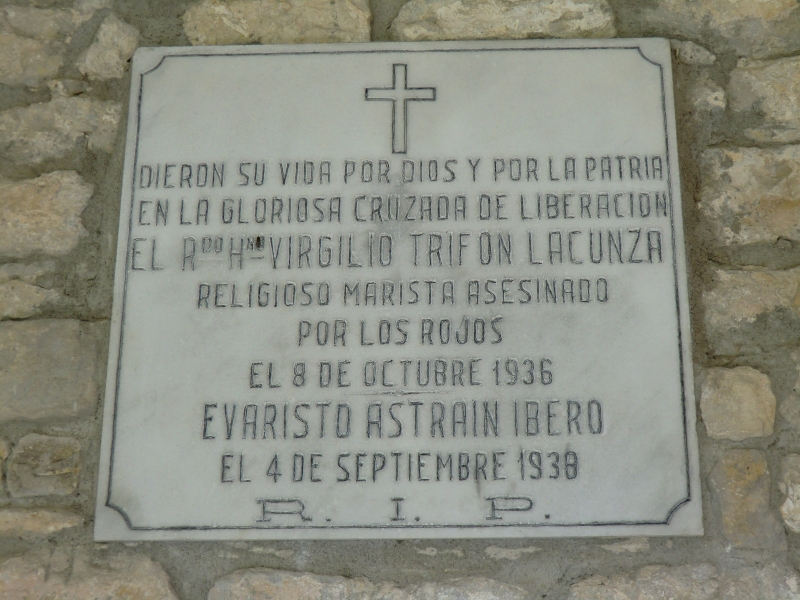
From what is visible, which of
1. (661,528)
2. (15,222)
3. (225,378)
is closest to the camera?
(661,528)

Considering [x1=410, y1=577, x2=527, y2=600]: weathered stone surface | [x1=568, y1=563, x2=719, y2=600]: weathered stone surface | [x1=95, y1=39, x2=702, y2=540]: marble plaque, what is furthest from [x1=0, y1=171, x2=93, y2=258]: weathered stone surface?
[x1=568, y1=563, x2=719, y2=600]: weathered stone surface

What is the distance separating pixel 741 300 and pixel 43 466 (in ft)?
5.91

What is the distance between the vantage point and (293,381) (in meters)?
1.93

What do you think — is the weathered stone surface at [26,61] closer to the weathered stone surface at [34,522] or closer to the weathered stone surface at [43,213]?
the weathered stone surface at [43,213]

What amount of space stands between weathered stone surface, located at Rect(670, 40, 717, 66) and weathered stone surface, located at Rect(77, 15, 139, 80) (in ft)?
5.02

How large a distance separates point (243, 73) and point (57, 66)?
21.1 inches

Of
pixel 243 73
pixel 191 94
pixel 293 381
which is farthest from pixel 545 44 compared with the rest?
pixel 293 381

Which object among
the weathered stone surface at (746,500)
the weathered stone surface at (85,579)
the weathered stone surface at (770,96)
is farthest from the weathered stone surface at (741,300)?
the weathered stone surface at (85,579)

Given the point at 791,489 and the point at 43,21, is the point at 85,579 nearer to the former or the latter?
the point at 43,21

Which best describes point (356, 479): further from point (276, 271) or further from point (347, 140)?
point (347, 140)

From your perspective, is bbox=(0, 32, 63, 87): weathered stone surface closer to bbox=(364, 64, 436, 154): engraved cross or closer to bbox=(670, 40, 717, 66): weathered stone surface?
bbox=(364, 64, 436, 154): engraved cross

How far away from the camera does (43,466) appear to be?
6.31 feet

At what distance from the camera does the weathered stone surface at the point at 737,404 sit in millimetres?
1888

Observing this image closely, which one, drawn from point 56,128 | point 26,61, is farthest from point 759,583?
point 26,61
